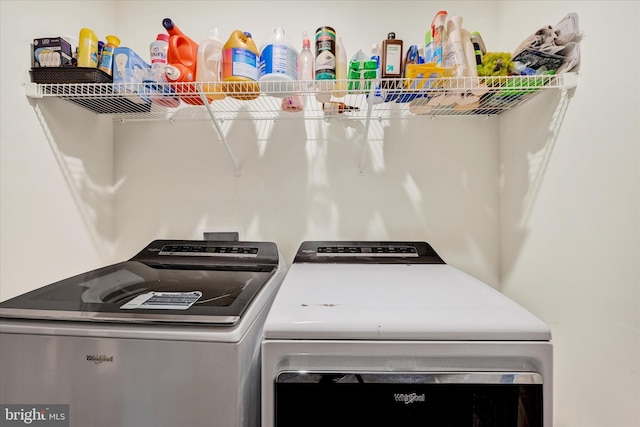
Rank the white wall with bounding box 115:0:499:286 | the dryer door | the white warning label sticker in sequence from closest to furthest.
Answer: the dryer door
the white warning label sticker
the white wall with bounding box 115:0:499:286

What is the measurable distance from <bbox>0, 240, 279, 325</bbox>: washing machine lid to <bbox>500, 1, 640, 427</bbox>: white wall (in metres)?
1.03

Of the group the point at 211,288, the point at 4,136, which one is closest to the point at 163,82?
the point at 4,136

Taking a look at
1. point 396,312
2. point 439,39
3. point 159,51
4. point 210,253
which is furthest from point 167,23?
point 396,312

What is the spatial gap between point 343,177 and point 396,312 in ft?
2.94

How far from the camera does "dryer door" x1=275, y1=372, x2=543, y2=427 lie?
2.24ft

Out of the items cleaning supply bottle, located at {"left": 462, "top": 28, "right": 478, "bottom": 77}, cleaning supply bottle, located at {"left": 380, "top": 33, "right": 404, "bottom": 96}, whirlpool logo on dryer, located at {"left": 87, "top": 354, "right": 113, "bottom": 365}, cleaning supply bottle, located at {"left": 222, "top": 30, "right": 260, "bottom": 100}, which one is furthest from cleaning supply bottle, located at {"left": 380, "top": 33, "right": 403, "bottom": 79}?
whirlpool logo on dryer, located at {"left": 87, "top": 354, "right": 113, "bottom": 365}

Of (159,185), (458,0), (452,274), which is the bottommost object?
(452,274)

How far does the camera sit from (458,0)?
1.50m

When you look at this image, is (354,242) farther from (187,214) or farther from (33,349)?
(33,349)

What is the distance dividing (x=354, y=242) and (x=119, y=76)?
3.84 ft

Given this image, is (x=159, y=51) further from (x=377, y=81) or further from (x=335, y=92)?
(x=377, y=81)

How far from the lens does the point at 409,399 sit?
690 millimetres

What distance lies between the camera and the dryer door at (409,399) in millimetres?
684

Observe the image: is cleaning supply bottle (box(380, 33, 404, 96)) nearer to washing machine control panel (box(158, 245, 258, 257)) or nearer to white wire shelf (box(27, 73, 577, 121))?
white wire shelf (box(27, 73, 577, 121))
